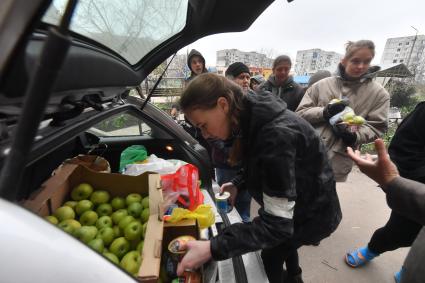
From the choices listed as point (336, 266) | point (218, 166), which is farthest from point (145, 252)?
point (336, 266)

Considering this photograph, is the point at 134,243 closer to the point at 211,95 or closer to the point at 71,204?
the point at 71,204

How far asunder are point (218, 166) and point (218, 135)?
59.9 inches

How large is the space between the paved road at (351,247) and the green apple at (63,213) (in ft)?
6.98

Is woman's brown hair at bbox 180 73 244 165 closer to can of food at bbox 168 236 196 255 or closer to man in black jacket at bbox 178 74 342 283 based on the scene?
man in black jacket at bbox 178 74 342 283

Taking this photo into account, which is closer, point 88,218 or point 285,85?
point 88,218

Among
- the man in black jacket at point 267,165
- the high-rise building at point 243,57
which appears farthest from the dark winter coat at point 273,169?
the high-rise building at point 243,57

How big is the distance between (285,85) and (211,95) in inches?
88.7

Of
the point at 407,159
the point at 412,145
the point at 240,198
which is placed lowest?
the point at 240,198

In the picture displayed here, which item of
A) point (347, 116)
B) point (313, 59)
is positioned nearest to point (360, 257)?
point (347, 116)

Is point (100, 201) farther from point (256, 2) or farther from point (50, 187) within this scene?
point (256, 2)

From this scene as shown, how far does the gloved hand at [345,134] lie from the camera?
2186mm

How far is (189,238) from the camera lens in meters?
1.19

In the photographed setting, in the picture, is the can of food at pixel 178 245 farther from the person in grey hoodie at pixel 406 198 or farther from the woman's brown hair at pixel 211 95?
the person in grey hoodie at pixel 406 198

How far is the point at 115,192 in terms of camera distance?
160cm
